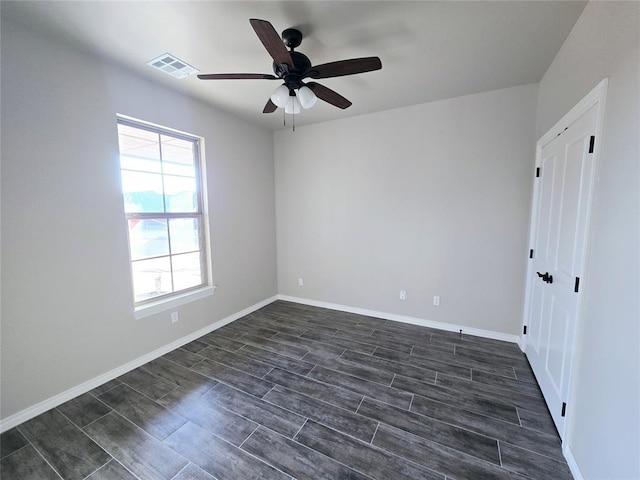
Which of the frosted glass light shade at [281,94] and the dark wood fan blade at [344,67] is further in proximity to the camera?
the frosted glass light shade at [281,94]

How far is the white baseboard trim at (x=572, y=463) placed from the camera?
142 centimetres

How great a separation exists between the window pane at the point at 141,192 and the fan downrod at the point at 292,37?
6.04ft

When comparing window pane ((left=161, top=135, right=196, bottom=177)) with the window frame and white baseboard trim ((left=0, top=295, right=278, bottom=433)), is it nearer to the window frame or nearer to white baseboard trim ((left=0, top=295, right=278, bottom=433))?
the window frame

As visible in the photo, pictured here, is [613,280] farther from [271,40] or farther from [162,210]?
[162,210]

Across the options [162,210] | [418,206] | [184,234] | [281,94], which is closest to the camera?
[281,94]

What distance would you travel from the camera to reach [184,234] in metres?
3.08

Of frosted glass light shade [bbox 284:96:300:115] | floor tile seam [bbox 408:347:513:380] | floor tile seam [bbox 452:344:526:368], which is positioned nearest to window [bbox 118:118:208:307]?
frosted glass light shade [bbox 284:96:300:115]

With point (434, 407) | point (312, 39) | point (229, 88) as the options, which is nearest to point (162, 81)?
point (229, 88)

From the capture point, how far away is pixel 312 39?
6.45ft

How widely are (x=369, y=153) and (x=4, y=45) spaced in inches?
129

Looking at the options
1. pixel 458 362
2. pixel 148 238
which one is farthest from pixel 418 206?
pixel 148 238

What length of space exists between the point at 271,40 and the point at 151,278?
8.09 ft

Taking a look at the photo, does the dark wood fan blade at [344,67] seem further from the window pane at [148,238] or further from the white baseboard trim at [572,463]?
the white baseboard trim at [572,463]

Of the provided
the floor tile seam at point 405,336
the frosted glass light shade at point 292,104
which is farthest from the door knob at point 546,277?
the frosted glass light shade at point 292,104
